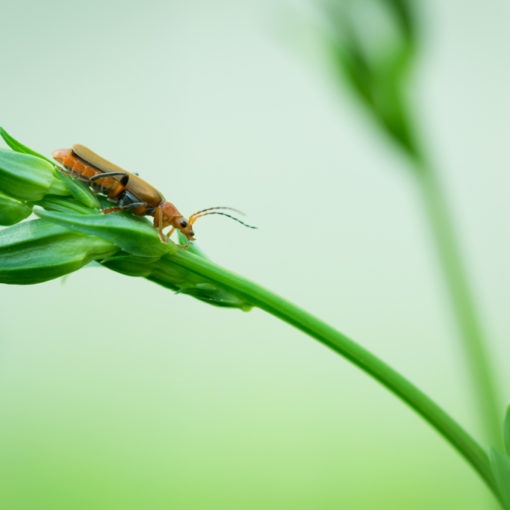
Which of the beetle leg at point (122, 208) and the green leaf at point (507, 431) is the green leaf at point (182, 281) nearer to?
the beetle leg at point (122, 208)

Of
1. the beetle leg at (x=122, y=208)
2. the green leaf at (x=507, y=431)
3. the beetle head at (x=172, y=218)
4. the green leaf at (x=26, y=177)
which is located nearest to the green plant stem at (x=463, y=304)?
the green leaf at (x=507, y=431)

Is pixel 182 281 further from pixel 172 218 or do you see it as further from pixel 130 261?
pixel 172 218

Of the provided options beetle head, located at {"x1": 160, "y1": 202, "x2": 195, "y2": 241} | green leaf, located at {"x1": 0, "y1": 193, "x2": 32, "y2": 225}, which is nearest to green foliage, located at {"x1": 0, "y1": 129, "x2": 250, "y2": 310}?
green leaf, located at {"x1": 0, "y1": 193, "x2": 32, "y2": 225}

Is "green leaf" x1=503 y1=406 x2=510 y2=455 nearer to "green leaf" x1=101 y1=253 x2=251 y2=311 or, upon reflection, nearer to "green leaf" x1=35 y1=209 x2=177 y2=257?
"green leaf" x1=101 y1=253 x2=251 y2=311

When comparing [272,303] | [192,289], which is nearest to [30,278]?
[192,289]

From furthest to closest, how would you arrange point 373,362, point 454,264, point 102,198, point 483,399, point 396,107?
point 454,264
point 396,107
point 483,399
point 102,198
point 373,362

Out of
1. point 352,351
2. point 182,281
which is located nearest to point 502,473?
point 352,351

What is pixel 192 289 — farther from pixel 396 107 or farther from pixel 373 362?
pixel 396 107
